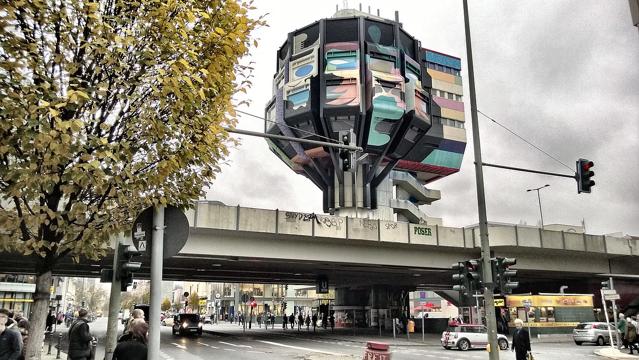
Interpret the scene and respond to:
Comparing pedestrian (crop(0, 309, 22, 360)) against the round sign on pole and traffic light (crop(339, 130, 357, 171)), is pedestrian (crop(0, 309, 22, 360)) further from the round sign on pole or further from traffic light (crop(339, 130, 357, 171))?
traffic light (crop(339, 130, 357, 171))

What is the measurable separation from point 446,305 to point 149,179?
114 metres

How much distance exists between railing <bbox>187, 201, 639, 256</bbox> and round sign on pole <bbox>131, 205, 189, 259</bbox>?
68.6ft

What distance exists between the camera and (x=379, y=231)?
3162 cm

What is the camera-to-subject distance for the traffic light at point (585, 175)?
626 inches

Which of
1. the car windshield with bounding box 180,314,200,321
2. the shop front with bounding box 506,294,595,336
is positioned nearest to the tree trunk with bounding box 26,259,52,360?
the shop front with bounding box 506,294,595,336

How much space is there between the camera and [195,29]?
19.6 ft

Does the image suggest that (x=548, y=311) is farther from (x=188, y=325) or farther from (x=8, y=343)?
(x=8, y=343)

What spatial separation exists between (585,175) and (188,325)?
31705mm

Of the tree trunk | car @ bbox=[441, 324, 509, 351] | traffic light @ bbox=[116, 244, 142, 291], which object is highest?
traffic light @ bbox=[116, 244, 142, 291]

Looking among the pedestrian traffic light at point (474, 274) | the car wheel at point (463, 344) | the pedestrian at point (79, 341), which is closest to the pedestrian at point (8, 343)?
the pedestrian at point (79, 341)

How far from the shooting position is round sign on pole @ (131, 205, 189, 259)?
5.57 m

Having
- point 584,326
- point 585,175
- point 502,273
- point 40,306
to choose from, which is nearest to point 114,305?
point 40,306

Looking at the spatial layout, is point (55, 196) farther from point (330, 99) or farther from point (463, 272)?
point (330, 99)

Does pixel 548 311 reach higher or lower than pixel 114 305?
lower
